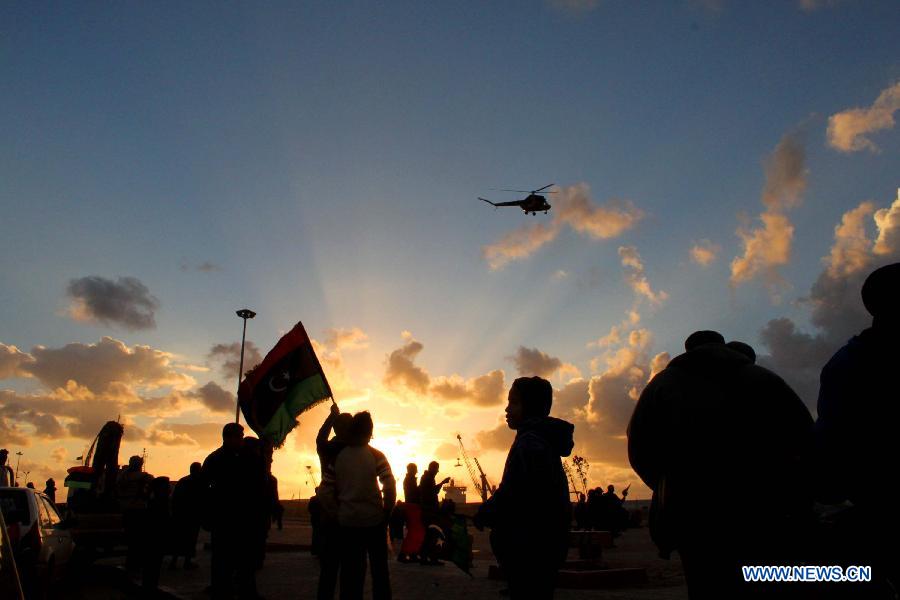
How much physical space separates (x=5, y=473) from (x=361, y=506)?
484 inches

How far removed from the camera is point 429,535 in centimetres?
1517

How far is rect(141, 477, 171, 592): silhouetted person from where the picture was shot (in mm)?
9836

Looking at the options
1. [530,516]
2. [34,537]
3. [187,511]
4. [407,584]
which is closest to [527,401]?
[530,516]

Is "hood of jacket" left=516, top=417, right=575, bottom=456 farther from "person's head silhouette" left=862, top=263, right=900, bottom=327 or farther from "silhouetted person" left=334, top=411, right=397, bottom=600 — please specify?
"silhouetted person" left=334, top=411, right=397, bottom=600

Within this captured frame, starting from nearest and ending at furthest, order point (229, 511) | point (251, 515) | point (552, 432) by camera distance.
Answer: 1. point (552, 432)
2. point (229, 511)
3. point (251, 515)

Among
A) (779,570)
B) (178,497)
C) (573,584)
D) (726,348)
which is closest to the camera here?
(779,570)

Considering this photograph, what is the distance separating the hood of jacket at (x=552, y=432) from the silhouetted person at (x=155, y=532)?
7.19 metres

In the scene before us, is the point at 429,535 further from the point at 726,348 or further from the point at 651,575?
the point at 726,348

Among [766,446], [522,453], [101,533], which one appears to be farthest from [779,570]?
[101,533]

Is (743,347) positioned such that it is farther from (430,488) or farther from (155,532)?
(430,488)

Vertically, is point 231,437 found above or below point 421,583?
above

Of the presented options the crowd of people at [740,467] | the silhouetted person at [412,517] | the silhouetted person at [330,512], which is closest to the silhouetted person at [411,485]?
the silhouetted person at [412,517]

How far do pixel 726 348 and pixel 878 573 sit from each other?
1.10 meters

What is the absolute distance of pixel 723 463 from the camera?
3.25 m
